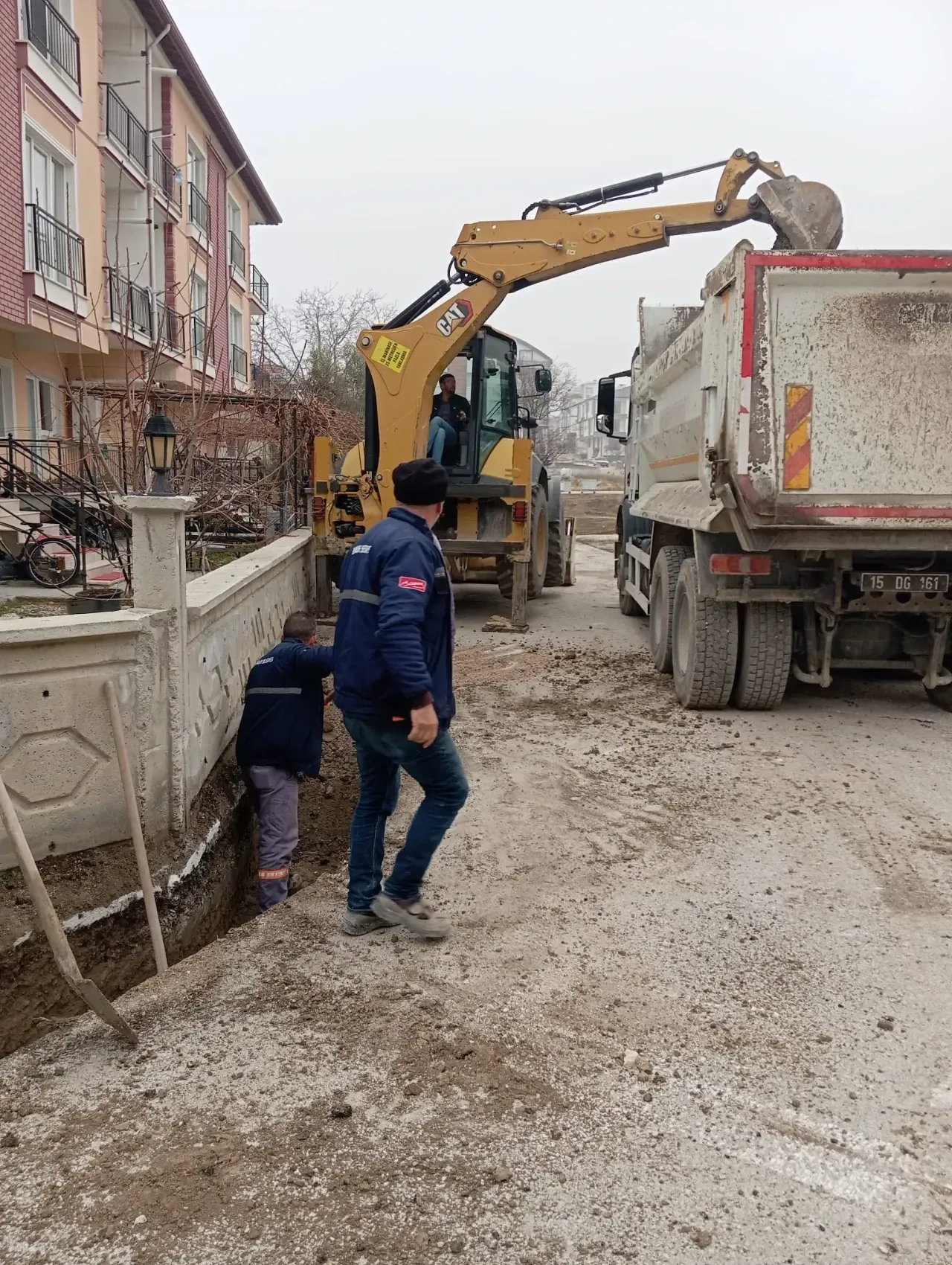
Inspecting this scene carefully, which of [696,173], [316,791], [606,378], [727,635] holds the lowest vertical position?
[316,791]

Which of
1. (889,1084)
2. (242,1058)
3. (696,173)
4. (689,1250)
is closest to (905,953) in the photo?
(889,1084)

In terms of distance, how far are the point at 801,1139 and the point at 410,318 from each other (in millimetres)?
8411

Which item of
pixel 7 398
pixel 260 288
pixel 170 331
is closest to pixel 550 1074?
pixel 170 331

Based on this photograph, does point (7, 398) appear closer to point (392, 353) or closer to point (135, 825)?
point (392, 353)

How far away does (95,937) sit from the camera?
3.85 metres

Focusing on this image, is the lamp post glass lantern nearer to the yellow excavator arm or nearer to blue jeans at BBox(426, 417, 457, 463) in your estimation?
the yellow excavator arm

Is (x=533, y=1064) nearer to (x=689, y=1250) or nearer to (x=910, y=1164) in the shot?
(x=689, y=1250)

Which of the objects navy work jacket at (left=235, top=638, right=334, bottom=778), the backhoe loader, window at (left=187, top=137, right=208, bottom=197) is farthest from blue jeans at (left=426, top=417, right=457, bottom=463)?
window at (left=187, top=137, right=208, bottom=197)

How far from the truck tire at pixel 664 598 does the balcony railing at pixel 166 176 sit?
1595 cm

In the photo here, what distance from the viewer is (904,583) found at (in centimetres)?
607

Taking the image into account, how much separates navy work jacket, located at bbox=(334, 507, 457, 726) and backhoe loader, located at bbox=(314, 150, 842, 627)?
5.83 m

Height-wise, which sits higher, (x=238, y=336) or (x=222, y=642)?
(x=238, y=336)

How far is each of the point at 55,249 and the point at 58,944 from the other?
14.3m

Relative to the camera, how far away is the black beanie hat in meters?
3.41
